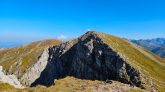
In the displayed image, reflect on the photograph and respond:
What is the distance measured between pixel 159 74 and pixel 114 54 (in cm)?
2473

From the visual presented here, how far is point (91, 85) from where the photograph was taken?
94500 millimetres

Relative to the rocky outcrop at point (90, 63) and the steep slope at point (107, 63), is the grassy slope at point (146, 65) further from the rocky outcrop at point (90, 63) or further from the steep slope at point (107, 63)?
the rocky outcrop at point (90, 63)

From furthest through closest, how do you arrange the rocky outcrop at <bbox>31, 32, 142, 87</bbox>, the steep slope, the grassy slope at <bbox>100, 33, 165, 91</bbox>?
the rocky outcrop at <bbox>31, 32, 142, 87</bbox>
the steep slope
the grassy slope at <bbox>100, 33, 165, 91</bbox>

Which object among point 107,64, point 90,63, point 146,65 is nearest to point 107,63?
point 107,64

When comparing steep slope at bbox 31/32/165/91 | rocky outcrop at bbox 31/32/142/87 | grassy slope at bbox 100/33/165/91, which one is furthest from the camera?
rocky outcrop at bbox 31/32/142/87

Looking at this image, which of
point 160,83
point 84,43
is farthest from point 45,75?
point 160,83

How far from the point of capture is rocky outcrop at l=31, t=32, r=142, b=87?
11493 centimetres

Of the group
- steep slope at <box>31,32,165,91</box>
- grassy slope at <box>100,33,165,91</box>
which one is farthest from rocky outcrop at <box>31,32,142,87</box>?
grassy slope at <box>100,33,165,91</box>

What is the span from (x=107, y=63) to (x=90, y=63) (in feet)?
57.3

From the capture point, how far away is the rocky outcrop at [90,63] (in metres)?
115

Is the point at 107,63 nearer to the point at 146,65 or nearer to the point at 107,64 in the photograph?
the point at 107,64

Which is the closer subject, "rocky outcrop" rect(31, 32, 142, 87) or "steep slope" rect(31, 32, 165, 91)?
"steep slope" rect(31, 32, 165, 91)

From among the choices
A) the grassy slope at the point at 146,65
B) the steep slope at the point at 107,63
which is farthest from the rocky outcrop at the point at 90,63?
the grassy slope at the point at 146,65

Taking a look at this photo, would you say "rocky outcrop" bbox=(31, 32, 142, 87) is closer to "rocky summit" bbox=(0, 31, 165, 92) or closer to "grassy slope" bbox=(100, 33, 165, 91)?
"rocky summit" bbox=(0, 31, 165, 92)
